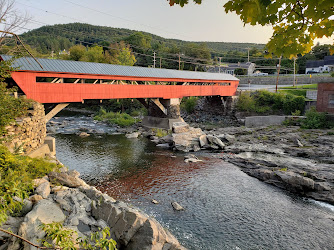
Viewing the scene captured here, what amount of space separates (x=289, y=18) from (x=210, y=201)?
302 inches

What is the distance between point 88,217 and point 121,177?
6.02m

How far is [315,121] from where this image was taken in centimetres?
2045

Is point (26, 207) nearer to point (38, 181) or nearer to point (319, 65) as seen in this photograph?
point (38, 181)

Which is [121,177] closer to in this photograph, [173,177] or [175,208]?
[173,177]

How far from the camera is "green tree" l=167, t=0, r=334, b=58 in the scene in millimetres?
2379

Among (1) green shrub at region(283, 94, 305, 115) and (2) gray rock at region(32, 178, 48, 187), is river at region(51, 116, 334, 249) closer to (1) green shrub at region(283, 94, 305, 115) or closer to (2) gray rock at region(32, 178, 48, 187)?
(2) gray rock at region(32, 178, 48, 187)

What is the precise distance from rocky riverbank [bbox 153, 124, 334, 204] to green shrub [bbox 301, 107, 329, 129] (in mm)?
1048

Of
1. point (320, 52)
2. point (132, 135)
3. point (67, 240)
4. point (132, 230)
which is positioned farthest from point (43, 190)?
point (320, 52)

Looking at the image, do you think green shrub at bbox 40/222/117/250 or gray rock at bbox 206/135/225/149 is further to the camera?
gray rock at bbox 206/135/225/149

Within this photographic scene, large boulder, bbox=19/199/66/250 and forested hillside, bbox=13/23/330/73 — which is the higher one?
forested hillside, bbox=13/23/330/73

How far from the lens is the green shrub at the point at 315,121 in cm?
2036

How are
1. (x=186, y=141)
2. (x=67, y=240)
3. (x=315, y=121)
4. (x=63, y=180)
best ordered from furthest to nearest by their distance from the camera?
(x=315, y=121) → (x=186, y=141) → (x=63, y=180) → (x=67, y=240)

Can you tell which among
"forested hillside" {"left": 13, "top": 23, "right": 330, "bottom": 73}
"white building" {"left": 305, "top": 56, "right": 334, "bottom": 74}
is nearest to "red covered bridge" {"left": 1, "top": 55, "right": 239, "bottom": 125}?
"forested hillside" {"left": 13, "top": 23, "right": 330, "bottom": 73}

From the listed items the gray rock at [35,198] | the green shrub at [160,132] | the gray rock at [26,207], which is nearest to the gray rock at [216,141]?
the green shrub at [160,132]
